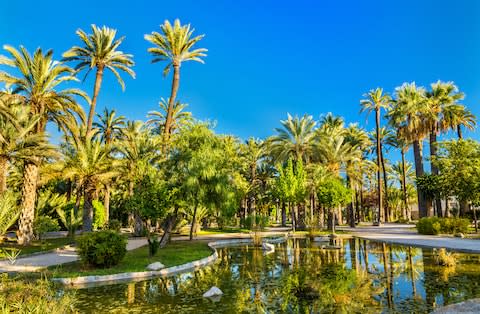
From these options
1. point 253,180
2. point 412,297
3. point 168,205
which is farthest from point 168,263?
point 253,180

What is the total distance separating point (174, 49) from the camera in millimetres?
34062

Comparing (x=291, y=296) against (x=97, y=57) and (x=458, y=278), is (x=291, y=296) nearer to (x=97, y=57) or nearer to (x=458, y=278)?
(x=458, y=278)

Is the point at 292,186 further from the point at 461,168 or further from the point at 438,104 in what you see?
the point at 438,104

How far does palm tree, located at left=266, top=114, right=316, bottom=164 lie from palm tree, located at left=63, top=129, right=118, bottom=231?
65.1ft

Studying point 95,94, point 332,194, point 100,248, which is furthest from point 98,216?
point 100,248

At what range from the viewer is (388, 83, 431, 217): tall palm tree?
4441 cm

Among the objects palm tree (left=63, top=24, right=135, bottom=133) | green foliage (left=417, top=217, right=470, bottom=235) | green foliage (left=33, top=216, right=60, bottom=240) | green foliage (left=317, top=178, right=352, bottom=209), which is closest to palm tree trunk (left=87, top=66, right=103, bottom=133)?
palm tree (left=63, top=24, right=135, bottom=133)

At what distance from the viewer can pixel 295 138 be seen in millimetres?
42344

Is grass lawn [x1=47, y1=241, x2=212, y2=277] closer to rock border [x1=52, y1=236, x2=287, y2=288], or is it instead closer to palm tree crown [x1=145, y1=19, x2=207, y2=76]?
rock border [x1=52, y1=236, x2=287, y2=288]

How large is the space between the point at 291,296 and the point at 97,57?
30402 mm

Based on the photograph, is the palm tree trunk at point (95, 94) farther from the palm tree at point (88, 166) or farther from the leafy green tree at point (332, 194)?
the leafy green tree at point (332, 194)

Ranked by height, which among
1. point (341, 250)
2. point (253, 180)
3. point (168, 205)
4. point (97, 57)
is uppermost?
point (97, 57)

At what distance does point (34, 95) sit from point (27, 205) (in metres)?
8.15

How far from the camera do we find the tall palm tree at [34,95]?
2445cm
